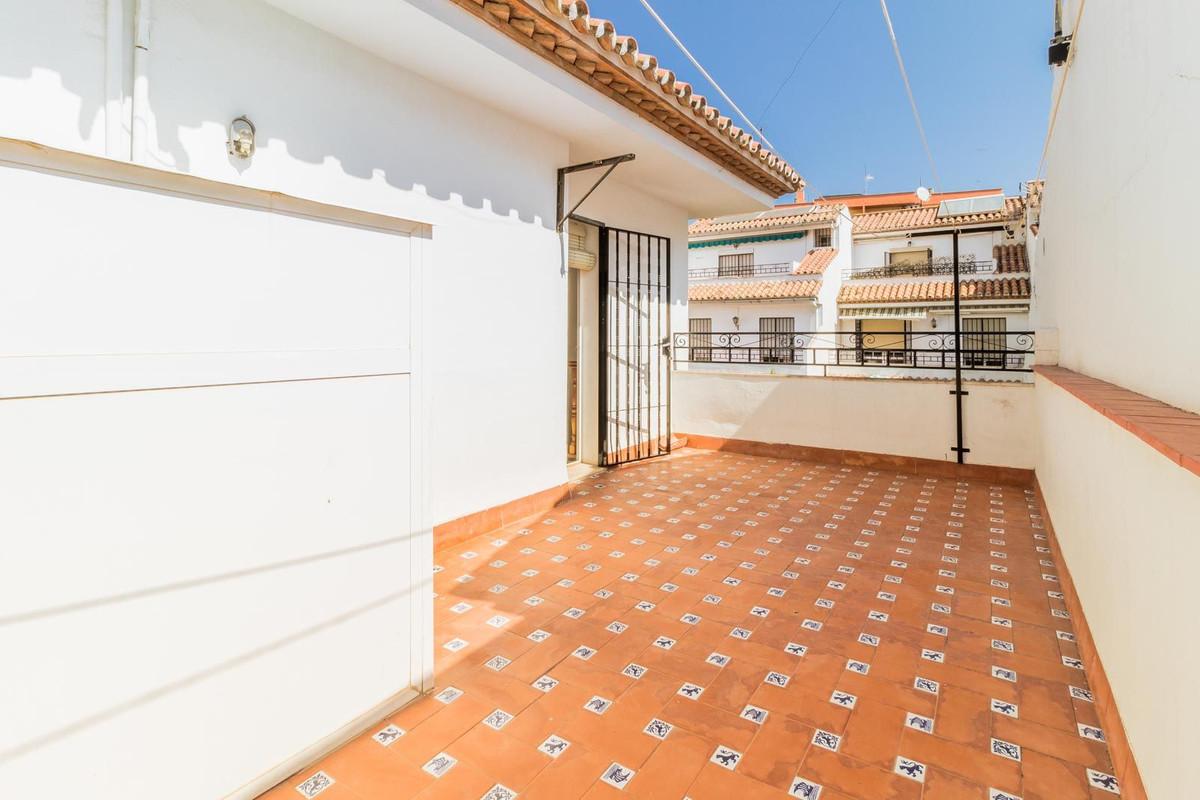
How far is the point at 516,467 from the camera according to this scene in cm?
500

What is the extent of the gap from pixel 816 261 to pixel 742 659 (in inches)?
742

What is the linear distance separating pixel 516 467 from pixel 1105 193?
4157 millimetres

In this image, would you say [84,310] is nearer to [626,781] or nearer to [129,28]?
[129,28]

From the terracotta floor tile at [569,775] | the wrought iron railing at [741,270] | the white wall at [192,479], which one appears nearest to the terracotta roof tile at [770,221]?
the wrought iron railing at [741,270]

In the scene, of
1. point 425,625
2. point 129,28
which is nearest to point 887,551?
point 425,625

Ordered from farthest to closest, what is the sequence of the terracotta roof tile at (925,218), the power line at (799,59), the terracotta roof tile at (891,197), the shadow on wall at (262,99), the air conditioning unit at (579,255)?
the terracotta roof tile at (891,197), the terracotta roof tile at (925,218), the power line at (799,59), the air conditioning unit at (579,255), the shadow on wall at (262,99)

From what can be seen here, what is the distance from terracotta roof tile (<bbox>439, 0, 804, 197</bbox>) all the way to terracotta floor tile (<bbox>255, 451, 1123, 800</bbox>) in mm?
3444

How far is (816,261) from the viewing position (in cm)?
1938

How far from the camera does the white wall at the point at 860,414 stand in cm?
617

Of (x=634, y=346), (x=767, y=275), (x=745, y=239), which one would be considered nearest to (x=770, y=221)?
(x=745, y=239)

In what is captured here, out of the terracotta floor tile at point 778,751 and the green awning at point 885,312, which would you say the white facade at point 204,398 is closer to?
the terracotta floor tile at point 778,751

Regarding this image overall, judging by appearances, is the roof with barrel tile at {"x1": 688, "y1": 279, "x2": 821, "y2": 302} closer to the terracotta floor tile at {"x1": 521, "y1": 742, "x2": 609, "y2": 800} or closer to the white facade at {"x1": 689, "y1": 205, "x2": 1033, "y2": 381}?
the white facade at {"x1": 689, "y1": 205, "x2": 1033, "y2": 381}

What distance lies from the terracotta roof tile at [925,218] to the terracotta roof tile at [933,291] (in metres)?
2.05

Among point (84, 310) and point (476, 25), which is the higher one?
point (476, 25)
